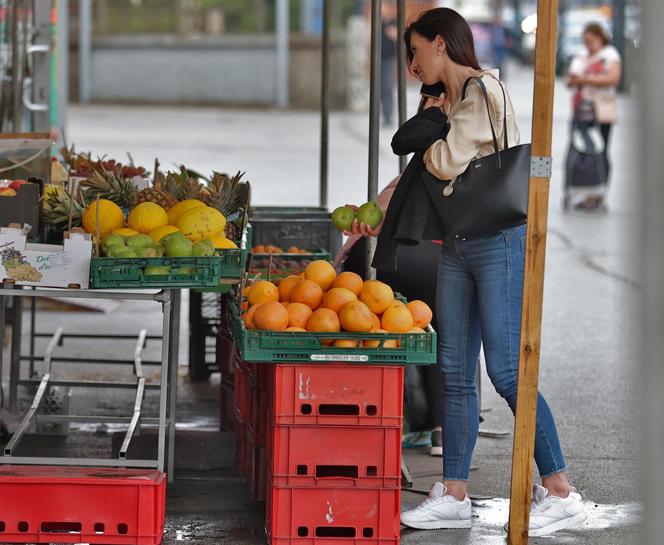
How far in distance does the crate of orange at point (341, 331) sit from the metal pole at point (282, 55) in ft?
74.9

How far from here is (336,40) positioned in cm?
2711

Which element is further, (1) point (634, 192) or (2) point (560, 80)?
(2) point (560, 80)

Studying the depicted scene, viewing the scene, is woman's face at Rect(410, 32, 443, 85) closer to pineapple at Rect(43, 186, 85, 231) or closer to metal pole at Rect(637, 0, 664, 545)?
pineapple at Rect(43, 186, 85, 231)

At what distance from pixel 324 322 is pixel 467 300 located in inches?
26.8

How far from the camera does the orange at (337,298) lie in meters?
4.34

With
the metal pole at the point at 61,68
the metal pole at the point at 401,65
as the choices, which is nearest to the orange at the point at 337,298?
the metal pole at the point at 401,65

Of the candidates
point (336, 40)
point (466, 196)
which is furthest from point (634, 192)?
point (336, 40)

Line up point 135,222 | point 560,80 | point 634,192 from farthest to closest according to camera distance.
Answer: point 560,80 → point 135,222 → point 634,192

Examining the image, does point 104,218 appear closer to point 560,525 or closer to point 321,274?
point 321,274

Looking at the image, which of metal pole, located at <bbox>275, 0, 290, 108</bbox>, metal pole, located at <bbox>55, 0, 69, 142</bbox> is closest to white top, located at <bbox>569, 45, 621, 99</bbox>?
metal pole, located at <bbox>55, 0, 69, 142</bbox>

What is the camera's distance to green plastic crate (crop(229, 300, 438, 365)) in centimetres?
417

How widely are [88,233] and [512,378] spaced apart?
162 centimetres

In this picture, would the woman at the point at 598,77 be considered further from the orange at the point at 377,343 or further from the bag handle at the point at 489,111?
the orange at the point at 377,343

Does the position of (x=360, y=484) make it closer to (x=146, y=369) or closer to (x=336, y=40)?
(x=146, y=369)
